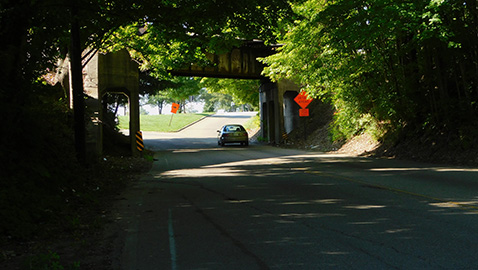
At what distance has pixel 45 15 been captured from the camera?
10.0 meters

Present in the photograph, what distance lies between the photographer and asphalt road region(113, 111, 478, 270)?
498cm

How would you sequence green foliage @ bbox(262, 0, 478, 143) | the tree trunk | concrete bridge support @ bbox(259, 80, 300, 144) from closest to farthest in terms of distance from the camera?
the tree trunk, green foliage @ bbox(262, 0, 478, 143), concrete bridge support @ bbox(259, 80, 300, 144)

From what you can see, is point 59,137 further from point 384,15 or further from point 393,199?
point 384,15

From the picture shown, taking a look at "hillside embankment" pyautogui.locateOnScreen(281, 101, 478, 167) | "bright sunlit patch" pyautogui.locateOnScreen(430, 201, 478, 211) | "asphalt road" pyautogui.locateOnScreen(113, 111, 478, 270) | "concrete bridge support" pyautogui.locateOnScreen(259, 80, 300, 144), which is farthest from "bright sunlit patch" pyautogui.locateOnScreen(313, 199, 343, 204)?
A: "concrete bridge support" pyautogui.locateOnScreen(259, 80, 300, 144)

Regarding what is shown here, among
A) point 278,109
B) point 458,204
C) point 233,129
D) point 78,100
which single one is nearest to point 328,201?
point 458,204

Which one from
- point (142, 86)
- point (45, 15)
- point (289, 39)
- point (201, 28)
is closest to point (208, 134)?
point (142, 86)

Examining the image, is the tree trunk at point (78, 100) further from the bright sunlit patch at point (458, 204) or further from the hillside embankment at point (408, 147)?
the hillside embankment at point (408, 147)

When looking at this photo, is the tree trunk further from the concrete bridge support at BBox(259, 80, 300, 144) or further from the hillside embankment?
the concrete bridge support at BBox(259, 80, 300, 144)

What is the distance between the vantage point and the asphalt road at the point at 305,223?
4.98 m

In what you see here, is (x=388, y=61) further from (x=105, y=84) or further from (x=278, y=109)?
(x=278, y=109)

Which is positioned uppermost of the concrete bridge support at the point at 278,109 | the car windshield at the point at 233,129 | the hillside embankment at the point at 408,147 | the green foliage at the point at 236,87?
the green foliage at the point at 236,87

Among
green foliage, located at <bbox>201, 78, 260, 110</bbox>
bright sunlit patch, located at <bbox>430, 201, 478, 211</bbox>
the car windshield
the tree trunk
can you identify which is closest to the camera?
bright sunlit patch, located at <bbox>430, 201, 478, 211</bbox>

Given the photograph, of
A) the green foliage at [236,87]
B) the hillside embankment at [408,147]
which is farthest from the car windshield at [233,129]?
the green foliage at [236,87]

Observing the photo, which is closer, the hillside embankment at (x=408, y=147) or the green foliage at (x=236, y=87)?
the hillside embankment at (x=408, y=147)
